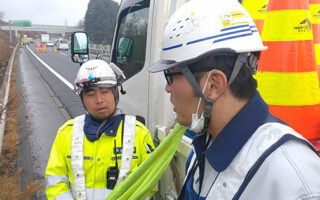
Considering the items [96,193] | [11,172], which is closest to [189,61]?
[96,193]

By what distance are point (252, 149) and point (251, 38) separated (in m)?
0.49

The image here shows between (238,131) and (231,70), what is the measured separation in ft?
0.89

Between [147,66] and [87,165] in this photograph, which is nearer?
[87,165]

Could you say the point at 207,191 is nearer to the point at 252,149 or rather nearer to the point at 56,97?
the point at 252,149

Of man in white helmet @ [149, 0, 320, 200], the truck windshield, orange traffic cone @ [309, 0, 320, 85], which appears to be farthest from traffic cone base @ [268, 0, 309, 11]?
the truck windshield

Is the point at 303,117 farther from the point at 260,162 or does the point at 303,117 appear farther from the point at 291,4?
the point at 260,162

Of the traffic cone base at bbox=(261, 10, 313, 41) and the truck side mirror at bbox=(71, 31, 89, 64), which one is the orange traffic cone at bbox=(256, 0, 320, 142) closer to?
the traffic cone base at bbox=(261, 10, 313, 41)

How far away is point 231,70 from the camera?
1173 millimetres

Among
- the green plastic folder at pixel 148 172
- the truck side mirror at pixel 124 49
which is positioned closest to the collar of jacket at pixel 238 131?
the green plastic folder at pixel 148 172

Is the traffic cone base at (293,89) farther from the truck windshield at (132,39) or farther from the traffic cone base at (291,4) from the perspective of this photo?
the truck windshield at (132,39)

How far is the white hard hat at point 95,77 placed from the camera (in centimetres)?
226

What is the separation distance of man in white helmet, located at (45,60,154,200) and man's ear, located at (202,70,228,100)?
3.75 ft

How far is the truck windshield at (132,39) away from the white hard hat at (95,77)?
1.88 ft

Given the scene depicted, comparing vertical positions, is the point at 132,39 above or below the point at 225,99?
above
